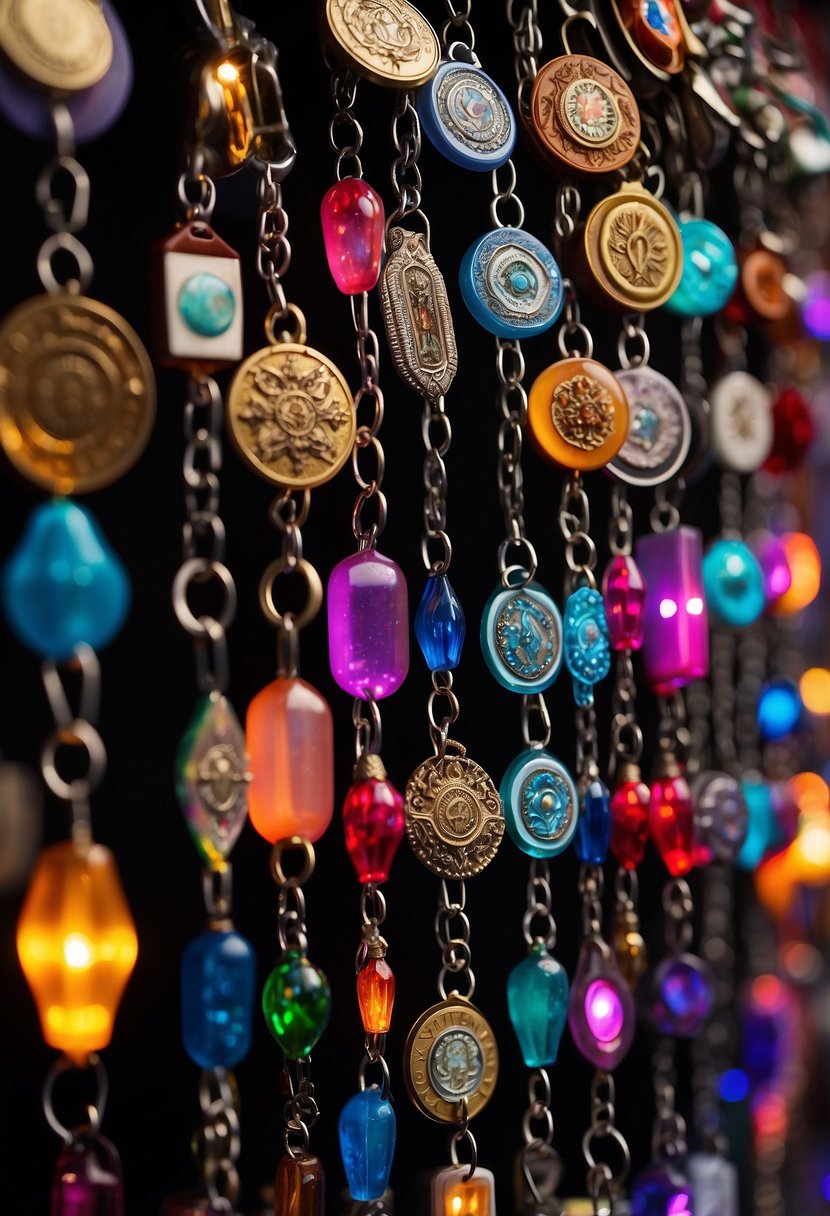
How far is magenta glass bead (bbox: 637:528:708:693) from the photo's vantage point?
3.15 feet

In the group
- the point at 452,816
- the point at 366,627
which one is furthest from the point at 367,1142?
the point at 366,627

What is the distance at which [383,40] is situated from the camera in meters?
0.83

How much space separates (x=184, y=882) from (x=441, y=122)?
0.54m

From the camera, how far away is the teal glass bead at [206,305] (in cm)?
71

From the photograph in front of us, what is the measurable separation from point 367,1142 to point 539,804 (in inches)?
9.6

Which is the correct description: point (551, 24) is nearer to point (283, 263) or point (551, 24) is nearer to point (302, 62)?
point (302, 62)

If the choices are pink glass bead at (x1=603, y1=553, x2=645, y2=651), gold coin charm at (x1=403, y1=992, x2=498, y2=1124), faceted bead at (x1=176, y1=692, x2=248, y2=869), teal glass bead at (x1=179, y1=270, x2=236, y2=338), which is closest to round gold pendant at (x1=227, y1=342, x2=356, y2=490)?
teal glass bead at (x1=179, y1=270, x2=236, y2=338)

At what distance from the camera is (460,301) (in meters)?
0.96

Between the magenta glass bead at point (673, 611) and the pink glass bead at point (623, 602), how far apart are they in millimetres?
29

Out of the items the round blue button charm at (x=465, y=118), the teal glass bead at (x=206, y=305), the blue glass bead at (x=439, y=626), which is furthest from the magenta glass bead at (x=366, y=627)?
the round blue button charm at (x=465, y=118)

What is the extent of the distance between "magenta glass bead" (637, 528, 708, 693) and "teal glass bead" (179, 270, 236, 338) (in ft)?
1.34

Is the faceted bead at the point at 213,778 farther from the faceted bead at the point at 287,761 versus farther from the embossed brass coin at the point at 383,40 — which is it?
the embossed brass coin at the point at 383,40

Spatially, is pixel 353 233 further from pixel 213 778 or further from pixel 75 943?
pixel 75 943

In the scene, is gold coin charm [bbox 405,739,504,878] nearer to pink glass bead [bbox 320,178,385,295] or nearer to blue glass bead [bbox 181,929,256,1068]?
blue glass bead [bbox 181,929,256,1068]
